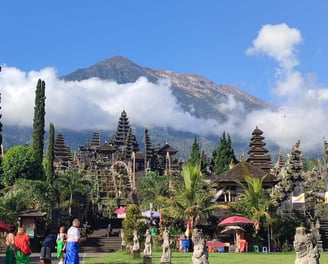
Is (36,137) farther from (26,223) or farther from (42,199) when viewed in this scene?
(26,223)

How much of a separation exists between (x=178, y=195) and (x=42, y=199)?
11.9 m

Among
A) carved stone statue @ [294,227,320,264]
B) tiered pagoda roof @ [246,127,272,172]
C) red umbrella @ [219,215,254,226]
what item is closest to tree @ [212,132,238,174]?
tiered pagoda roof @ [246,127,272,172]

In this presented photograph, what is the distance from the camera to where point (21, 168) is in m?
59.1

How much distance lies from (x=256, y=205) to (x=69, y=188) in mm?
18382

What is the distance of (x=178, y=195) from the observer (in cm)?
3494

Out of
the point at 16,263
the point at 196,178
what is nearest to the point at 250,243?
the point at 196,178

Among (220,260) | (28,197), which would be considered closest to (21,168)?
(28,197)

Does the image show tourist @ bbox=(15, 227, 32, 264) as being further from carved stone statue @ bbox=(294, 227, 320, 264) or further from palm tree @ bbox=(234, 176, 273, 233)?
palm tree @ bbox=(234, 176, 273, 233)

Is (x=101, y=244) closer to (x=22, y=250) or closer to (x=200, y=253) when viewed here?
(x=22, y=250)

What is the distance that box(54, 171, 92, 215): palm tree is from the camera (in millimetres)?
45594

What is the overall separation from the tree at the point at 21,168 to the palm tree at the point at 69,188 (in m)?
12.7

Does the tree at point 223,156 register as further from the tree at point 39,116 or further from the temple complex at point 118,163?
the tree at point 39,116

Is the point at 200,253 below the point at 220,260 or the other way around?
the other way around

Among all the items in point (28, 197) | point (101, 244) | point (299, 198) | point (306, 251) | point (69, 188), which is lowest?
point (101, 244)
